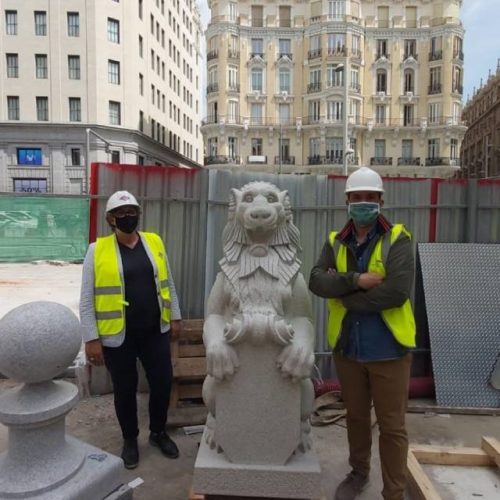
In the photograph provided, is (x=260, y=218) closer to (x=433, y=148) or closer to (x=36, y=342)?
(x=36, y=342)

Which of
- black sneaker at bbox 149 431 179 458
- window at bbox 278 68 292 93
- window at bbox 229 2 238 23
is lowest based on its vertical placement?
black sneaker at bbox 149 431 179 458

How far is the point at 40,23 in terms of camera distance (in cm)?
2841

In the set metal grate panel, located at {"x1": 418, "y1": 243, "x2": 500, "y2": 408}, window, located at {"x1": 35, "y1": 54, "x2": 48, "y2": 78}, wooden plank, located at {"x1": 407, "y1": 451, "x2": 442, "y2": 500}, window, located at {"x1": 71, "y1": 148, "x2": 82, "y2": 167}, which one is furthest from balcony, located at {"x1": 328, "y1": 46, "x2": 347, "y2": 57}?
wooden plank, located at {"x1": 407, "y1": 451, "x2": 442, "y2": 500}

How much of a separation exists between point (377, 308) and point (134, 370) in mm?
1969

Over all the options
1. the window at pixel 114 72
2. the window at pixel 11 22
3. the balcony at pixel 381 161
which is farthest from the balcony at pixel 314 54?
the window at pixel 11 22

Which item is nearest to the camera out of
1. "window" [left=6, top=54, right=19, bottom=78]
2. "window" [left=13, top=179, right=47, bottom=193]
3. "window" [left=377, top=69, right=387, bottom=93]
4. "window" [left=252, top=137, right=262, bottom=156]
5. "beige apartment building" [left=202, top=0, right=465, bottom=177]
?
"window" [left=13, top=179, right=47, bottom=193]

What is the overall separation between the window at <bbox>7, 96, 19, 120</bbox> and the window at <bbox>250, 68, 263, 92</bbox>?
20276 mm

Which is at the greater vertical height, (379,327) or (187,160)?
(187,160)

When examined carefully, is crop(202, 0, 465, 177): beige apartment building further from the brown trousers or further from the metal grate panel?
the brown trousers

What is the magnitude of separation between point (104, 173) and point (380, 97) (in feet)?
133

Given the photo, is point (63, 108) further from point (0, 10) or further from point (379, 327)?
point (379, 327)

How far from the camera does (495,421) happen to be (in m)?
4.64

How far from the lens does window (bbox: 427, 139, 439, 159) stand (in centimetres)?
4053

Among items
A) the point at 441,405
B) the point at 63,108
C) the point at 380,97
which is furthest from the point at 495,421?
the point at 380,97
